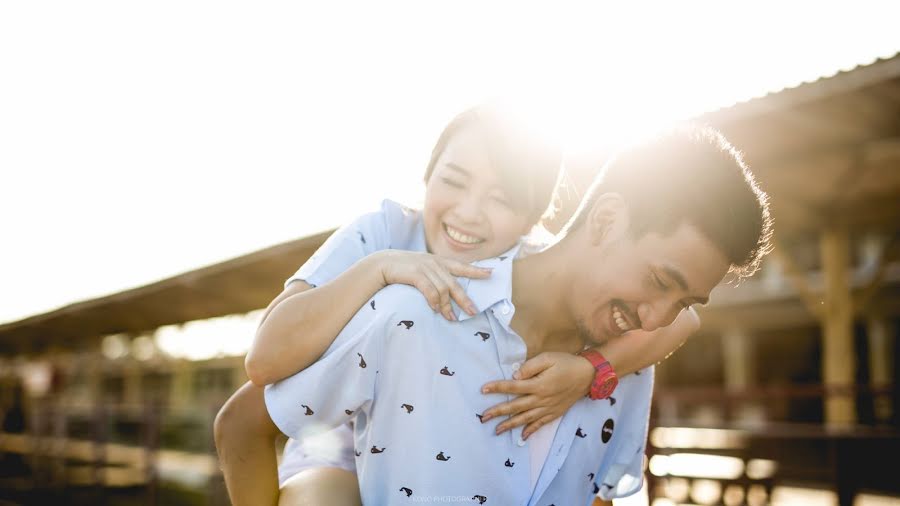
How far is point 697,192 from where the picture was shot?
153 centimetres

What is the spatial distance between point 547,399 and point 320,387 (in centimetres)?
46

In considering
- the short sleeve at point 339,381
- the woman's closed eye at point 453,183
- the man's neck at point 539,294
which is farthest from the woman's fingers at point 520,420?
the woman's closed eye at point 453,183

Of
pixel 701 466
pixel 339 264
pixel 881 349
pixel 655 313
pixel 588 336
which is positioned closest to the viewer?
pixel 655 313

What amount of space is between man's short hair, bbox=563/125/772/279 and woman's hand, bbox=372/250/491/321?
1.14ft

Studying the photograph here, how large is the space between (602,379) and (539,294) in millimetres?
256

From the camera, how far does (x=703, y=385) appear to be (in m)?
19.8

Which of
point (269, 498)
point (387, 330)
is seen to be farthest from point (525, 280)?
point (269, 498)

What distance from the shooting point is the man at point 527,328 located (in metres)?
1.47

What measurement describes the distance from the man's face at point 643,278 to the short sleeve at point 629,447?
12.9 inches

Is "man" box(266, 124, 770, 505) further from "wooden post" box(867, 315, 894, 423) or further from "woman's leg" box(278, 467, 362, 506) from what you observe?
"wooden post" box(867, 315, 894, 423)

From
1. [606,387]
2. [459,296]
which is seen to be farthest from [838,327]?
[459,296]

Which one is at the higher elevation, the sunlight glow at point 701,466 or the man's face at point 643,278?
the man's face at point 643,278

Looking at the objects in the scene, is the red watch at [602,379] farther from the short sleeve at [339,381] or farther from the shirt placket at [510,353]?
the short sleeve at [339,381]

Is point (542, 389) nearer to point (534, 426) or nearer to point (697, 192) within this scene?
point (534, 426)
